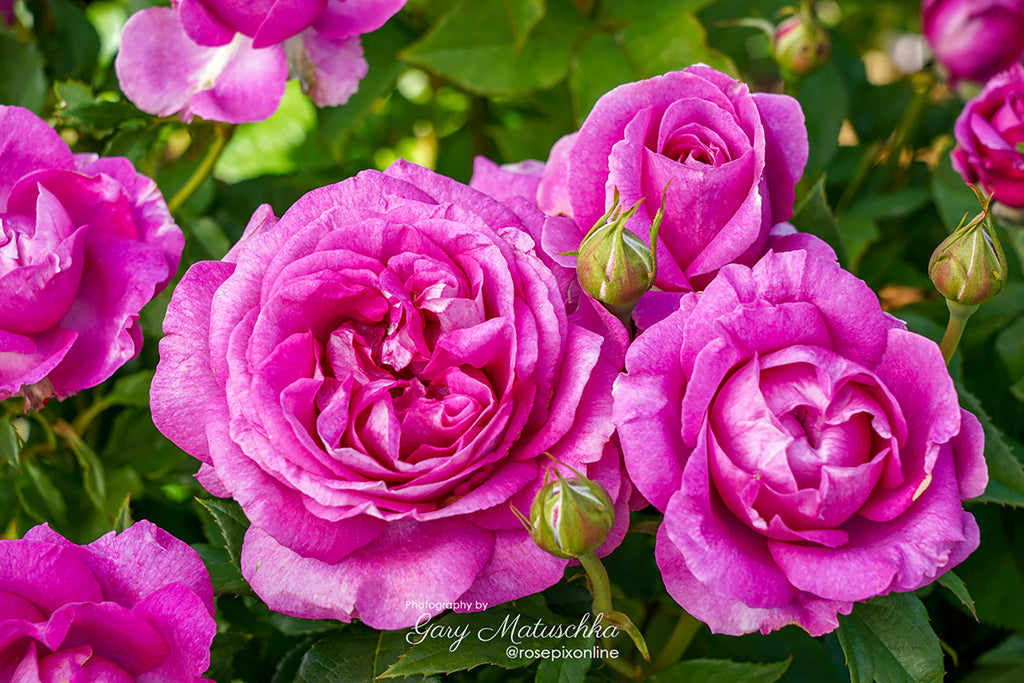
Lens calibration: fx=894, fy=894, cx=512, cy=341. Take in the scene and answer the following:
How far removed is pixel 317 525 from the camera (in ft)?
1.56

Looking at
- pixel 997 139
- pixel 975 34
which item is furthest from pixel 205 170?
pixel 975 34

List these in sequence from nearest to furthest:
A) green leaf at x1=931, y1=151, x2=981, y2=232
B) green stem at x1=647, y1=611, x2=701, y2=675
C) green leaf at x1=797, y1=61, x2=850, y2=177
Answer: green stem at x1=647, y1=611, x2=701, y2=675 → green leaf at x1=931, y1=151, x2=981, y2=232 → green leaf at x1=797, y1=61, x2=850, y2=177

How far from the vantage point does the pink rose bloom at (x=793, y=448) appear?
1.52 ft

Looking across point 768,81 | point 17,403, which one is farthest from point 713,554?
point 768,81

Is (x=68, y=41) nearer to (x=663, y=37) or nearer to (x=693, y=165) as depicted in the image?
(x=663, y=37)

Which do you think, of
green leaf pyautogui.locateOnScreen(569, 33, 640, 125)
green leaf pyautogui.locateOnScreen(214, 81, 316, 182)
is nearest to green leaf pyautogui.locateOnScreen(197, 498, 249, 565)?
green leaf pyautogui.locateOnScreen(569, 33, 640, 125)

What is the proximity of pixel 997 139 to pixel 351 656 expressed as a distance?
27.7 inches

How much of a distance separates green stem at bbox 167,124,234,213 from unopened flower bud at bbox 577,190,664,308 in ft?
1.56

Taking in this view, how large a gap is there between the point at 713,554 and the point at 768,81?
1252 mm

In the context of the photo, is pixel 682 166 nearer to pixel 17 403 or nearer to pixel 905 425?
pixel 905 425

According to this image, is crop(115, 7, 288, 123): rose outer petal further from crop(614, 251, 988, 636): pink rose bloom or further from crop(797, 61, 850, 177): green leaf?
crop(797, 61, 850, 177): green leaf

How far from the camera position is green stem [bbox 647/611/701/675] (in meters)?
0.66

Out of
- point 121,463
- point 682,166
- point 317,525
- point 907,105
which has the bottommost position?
point 121,463

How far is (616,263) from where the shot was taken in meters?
0.48
